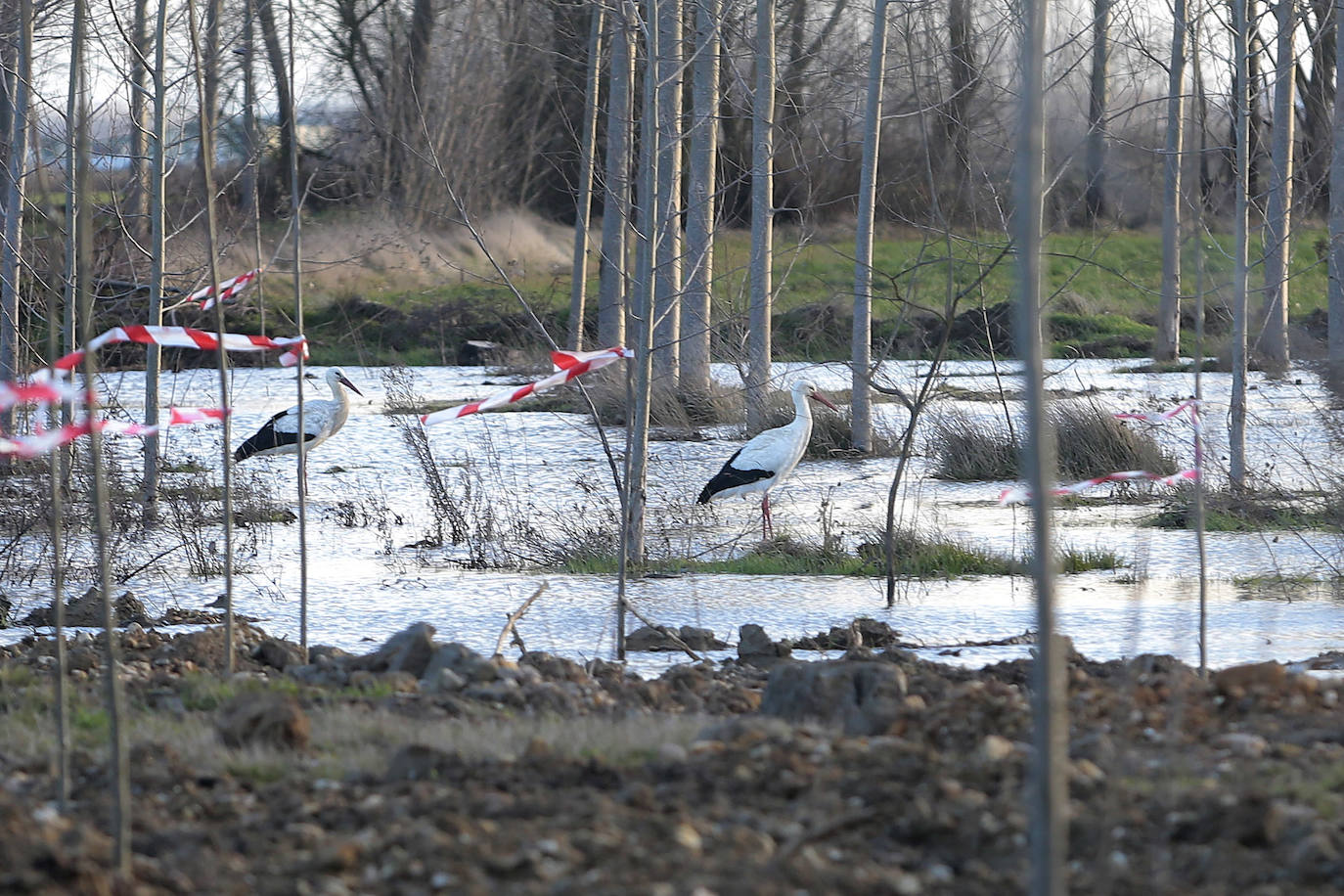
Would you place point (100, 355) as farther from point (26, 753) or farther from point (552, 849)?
point (552, 849)

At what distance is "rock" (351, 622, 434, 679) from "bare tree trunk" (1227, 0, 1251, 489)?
5.94 metres

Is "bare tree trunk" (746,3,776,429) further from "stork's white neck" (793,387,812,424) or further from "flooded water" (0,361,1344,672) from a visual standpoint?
"flooded water" (0,361,1344,672)

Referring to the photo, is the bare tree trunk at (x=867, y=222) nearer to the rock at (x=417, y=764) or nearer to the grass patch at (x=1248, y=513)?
the grass patch at (x=1248, y=513)

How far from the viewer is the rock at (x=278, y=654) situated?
5.78m

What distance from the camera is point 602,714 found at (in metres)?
4.64

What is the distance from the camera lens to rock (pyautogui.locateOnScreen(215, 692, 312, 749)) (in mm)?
4070

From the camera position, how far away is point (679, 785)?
3533 mm

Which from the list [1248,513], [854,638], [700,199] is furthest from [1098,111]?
[854,638]

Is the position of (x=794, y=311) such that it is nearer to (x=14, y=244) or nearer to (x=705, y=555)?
(x=14, y=244)

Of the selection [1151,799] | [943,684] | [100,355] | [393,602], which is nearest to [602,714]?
[943,684]

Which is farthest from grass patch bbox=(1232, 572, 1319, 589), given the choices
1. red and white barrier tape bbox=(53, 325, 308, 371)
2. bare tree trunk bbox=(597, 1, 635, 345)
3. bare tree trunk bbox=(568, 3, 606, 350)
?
bare tree trunk bbox=(568, 3, 606, 350)

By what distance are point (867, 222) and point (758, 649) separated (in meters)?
6.96

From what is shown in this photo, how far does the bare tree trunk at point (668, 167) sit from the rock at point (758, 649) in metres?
1.22

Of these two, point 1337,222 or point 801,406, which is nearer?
point 801,406
